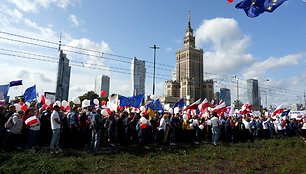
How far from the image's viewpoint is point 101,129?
10828 mm

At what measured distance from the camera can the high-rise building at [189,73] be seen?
351 ft

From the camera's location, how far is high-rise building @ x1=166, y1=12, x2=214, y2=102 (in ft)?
351

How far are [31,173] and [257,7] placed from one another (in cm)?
784

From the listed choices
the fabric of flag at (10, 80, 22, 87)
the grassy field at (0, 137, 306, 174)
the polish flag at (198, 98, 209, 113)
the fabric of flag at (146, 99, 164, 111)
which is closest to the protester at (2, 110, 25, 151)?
the grassy field at (0, 137, 306, 174)

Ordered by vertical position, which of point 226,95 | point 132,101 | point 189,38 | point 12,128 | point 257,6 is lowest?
point 12,128

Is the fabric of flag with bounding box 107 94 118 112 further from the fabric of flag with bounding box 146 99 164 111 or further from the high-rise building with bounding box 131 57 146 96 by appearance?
the high-rise building with bounding box 131 57 146 96

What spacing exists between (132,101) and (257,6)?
1048 centimetres

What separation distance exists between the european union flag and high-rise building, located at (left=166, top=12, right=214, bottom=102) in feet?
296

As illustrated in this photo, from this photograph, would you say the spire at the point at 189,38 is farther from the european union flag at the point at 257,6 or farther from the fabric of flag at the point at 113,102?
the european union flag at the point at 257,6

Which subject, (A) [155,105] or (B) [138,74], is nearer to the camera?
(A) [155,105]

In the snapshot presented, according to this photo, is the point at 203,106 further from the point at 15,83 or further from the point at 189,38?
the point at 189,38

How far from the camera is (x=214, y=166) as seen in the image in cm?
895

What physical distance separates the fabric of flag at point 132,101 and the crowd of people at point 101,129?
156 centimetres

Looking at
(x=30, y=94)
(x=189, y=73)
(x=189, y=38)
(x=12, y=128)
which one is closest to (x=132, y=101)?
(x=30, y=94)
